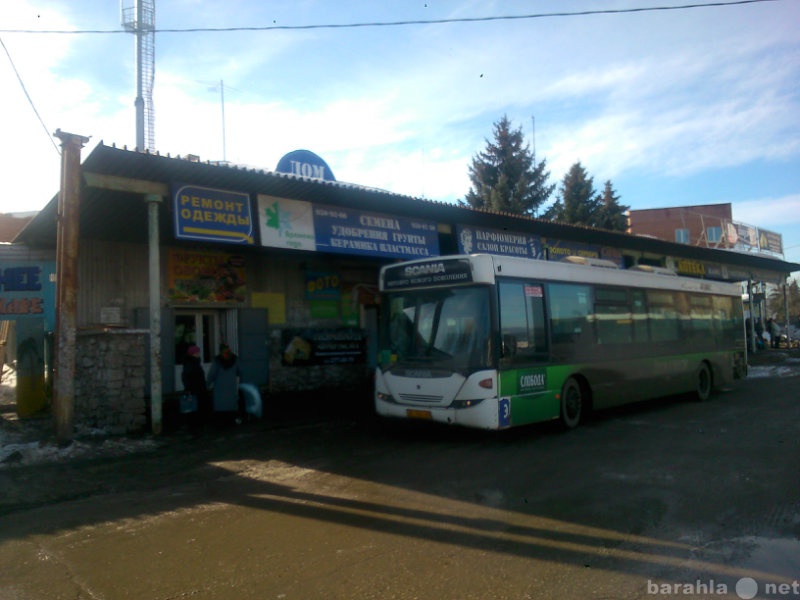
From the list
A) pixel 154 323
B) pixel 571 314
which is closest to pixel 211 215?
pixel 154 323

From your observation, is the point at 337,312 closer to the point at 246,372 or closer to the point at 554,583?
the point at 246,372

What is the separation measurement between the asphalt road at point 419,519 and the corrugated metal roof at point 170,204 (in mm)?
4234

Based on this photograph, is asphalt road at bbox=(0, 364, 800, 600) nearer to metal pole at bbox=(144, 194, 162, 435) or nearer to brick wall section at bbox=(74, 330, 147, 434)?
metal pole at bbox=(144, 194, 162, 435)

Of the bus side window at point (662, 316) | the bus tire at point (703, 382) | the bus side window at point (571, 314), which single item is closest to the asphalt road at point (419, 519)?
the bus side window at point (571, 314)

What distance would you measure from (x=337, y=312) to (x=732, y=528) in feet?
42.4

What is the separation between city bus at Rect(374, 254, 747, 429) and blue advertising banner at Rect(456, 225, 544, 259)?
14.0ft

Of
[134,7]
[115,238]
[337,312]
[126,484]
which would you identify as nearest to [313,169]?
[337,312]

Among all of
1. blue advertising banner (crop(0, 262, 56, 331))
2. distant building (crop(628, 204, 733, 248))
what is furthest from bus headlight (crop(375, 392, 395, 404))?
distant building (crop(628, 204, 733, 248))

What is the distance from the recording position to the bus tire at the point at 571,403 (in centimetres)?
1072

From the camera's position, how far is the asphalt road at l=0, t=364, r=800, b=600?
464 centimetres

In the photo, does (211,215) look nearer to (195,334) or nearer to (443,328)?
(443,328)

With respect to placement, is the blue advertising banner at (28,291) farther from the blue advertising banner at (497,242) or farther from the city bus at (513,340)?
the blue advertising banner at (497,242)

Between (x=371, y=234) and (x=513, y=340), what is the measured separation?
17.4 feet

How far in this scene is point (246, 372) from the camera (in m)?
15.6
